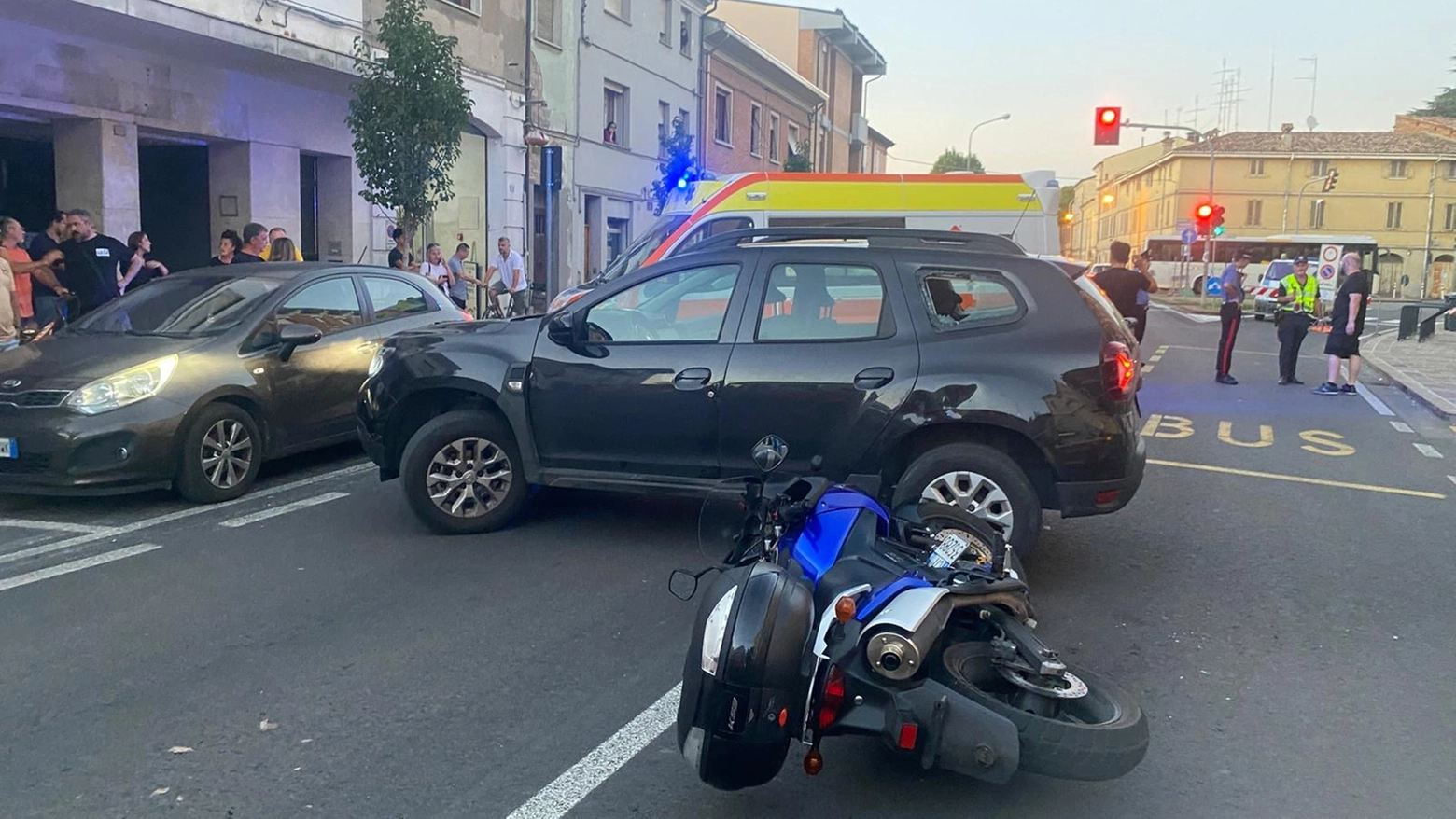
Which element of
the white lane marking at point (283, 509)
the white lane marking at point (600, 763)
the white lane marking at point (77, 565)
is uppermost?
the white lane marking at point (283, 509)

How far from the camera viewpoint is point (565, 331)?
21.1 feet

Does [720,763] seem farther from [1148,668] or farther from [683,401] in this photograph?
[683,401]

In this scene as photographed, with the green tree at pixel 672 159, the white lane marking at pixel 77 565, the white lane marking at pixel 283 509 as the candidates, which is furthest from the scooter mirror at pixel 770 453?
the green tree at pixel 672 159

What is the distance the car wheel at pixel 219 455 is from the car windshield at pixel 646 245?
6897 mm

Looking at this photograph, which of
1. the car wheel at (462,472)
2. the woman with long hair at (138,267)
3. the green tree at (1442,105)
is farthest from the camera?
the green tree at (1442,105)

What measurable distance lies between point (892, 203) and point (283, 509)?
1004 centimetres

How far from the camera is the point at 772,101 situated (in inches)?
Answer: 1505

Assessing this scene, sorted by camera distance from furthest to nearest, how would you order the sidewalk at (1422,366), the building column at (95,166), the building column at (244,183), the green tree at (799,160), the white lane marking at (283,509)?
1. the green tree at (799,160)
2. the building column at (244,183)
3. the sidewalk at (1422,366)
4. the building column at (95,166)
5. the white lane marking at (283,509)

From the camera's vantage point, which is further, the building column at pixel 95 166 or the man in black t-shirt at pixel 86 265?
the building column at pixel 95 166

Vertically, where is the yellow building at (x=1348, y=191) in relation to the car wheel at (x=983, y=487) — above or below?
above

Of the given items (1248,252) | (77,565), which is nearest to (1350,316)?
(77,565)

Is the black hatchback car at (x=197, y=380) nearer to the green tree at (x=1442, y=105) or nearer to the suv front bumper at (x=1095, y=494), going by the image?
the suv front bumper at (x=1095, y=494)

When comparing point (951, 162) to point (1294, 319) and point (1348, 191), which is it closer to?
point (1348, 191)

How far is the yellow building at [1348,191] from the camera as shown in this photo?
6881 cm
